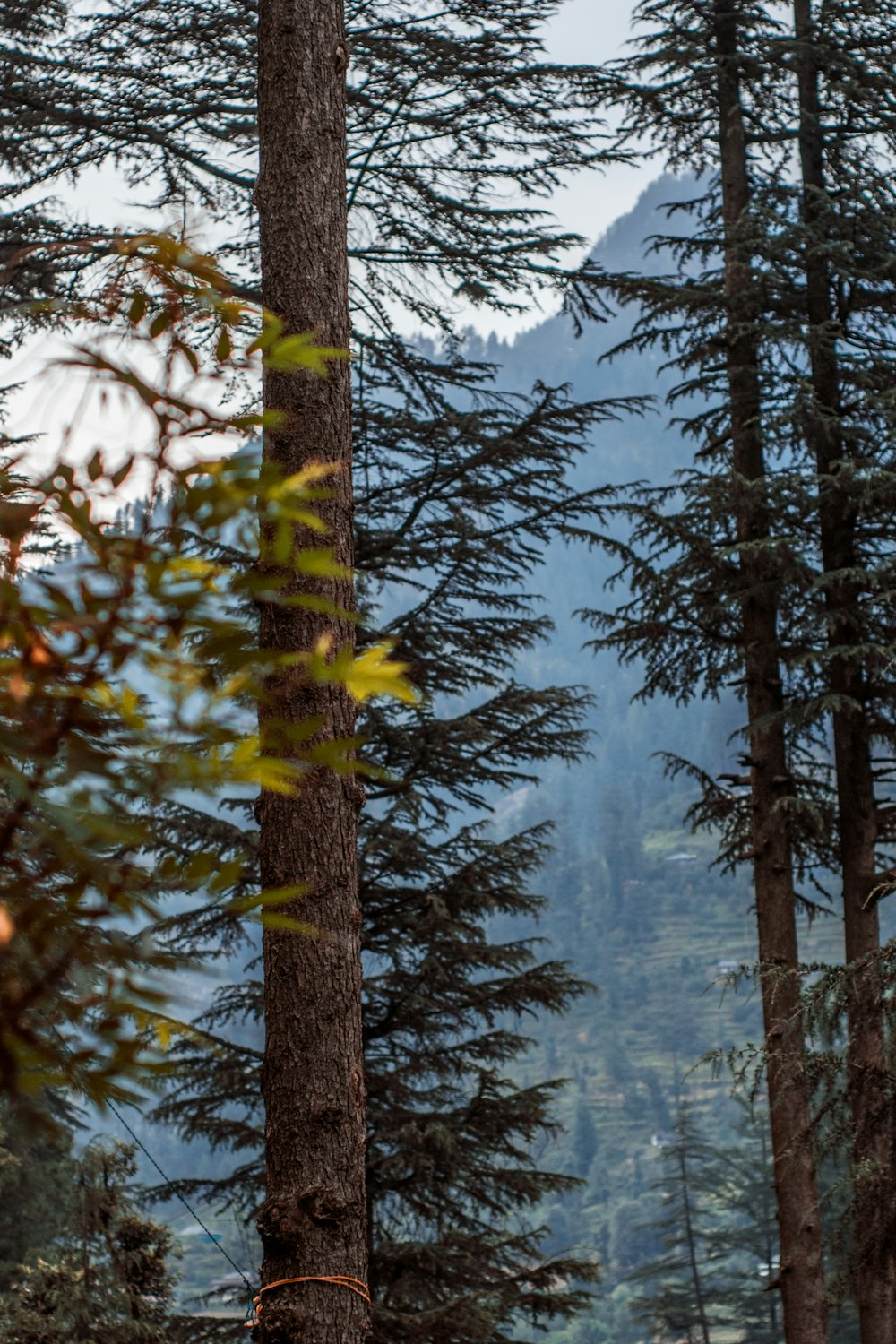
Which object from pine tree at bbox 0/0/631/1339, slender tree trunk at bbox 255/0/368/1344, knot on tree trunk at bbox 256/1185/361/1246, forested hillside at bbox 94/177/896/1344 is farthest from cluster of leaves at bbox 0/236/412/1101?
forested hillside at bbox 94/177/896/1344

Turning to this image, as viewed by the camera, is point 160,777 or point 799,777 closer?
point 160,777

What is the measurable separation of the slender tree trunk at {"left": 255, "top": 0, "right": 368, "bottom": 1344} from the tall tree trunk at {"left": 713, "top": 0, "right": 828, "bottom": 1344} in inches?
194

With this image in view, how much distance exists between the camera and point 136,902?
3.48 feet

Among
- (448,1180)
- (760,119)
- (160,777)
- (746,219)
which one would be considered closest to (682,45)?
(760,119)

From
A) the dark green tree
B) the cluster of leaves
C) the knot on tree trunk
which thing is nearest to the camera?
the cluster of leaves

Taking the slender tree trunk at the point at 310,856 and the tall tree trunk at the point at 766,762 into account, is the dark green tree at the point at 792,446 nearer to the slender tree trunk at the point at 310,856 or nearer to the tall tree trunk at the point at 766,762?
the tall tree trunk at the point at 766,762

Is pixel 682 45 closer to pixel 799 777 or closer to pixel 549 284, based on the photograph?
pixel 549 284

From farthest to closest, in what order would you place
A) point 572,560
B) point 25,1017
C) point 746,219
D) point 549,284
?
1. point 572,560
2. point 746,219
3. point 549,284
4. point 25,1017

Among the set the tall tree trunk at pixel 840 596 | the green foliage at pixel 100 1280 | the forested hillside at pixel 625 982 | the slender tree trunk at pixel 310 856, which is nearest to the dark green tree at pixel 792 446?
the tall tree trunk at pixel 840 596

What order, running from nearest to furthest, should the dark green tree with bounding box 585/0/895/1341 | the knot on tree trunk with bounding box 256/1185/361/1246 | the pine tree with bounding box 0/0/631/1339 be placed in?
the knot on tree trunk with bounding box 256/1185/361/1246
the pine tree with bounding box 0/0/631/1339
the dark green tree with bounding box 585/0/895/1341

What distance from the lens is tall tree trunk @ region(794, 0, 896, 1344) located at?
7.96 metres

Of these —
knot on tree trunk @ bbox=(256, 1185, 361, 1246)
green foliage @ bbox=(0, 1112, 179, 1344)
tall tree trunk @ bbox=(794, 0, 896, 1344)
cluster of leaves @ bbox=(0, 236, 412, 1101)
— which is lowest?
green foliage @ bbox=(0, 1112, 179, 1344)

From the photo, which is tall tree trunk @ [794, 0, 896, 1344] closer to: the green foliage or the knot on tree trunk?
the green foliage

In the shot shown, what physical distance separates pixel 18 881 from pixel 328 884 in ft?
5.46
